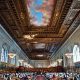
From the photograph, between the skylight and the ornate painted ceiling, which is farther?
the skylight

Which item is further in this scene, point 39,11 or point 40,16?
point 40,16

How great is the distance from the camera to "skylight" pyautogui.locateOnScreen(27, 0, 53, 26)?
13.5m

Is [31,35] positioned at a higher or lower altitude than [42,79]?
higher

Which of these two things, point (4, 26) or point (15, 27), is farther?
point (15, 27)

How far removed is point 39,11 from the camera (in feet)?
50.8

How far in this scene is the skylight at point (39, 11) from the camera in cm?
1352

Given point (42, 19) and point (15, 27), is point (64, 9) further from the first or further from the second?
point (15, 27)

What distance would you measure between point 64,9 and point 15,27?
610 cm

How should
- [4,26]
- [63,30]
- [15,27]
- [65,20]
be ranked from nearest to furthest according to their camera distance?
1. [65,20]
2. [4,26]
3. [15,27]
4. [63,30]

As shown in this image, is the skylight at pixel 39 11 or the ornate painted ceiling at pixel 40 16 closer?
the ornate painted ceiling at pixel 40 16

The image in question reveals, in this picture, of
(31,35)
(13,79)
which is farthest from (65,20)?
(31,35)

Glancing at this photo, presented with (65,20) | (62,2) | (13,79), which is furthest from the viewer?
(65,20)

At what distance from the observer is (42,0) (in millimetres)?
13039

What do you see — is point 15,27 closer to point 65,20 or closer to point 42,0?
point 65,20
